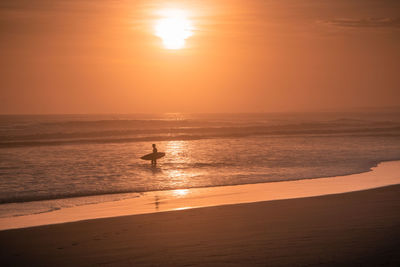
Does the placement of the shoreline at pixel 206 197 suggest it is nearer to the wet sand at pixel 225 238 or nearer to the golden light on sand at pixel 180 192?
Result: the golden light on sand at pixel 180 192

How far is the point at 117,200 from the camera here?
1520cm

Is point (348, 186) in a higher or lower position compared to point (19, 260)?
higher

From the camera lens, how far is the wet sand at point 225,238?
25.4ft

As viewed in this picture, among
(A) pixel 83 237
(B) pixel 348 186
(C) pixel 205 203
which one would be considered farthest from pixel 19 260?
(B) pixel 348 186

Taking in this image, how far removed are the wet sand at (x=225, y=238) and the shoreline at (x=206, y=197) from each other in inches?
44.6

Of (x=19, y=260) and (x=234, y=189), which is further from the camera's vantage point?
(x=234, y=189)

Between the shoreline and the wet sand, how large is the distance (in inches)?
44.6

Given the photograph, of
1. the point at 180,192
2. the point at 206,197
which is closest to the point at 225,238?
the point at 206,197

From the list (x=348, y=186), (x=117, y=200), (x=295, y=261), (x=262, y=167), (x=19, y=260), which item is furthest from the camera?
(x=262, y=167)

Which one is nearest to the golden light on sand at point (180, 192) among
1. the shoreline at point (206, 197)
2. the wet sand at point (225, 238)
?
the shoreline at point (206, 197)

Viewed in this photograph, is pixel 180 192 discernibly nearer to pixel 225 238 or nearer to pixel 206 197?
pixel 206 197

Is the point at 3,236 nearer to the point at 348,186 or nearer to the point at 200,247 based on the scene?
the point at 200,247

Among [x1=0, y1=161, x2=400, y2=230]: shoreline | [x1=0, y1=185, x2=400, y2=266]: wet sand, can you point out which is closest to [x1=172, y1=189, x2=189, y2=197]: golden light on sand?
[x1=0, y1=161, x2=400, y2=230]: shoreline

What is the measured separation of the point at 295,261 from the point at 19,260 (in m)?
5.14
